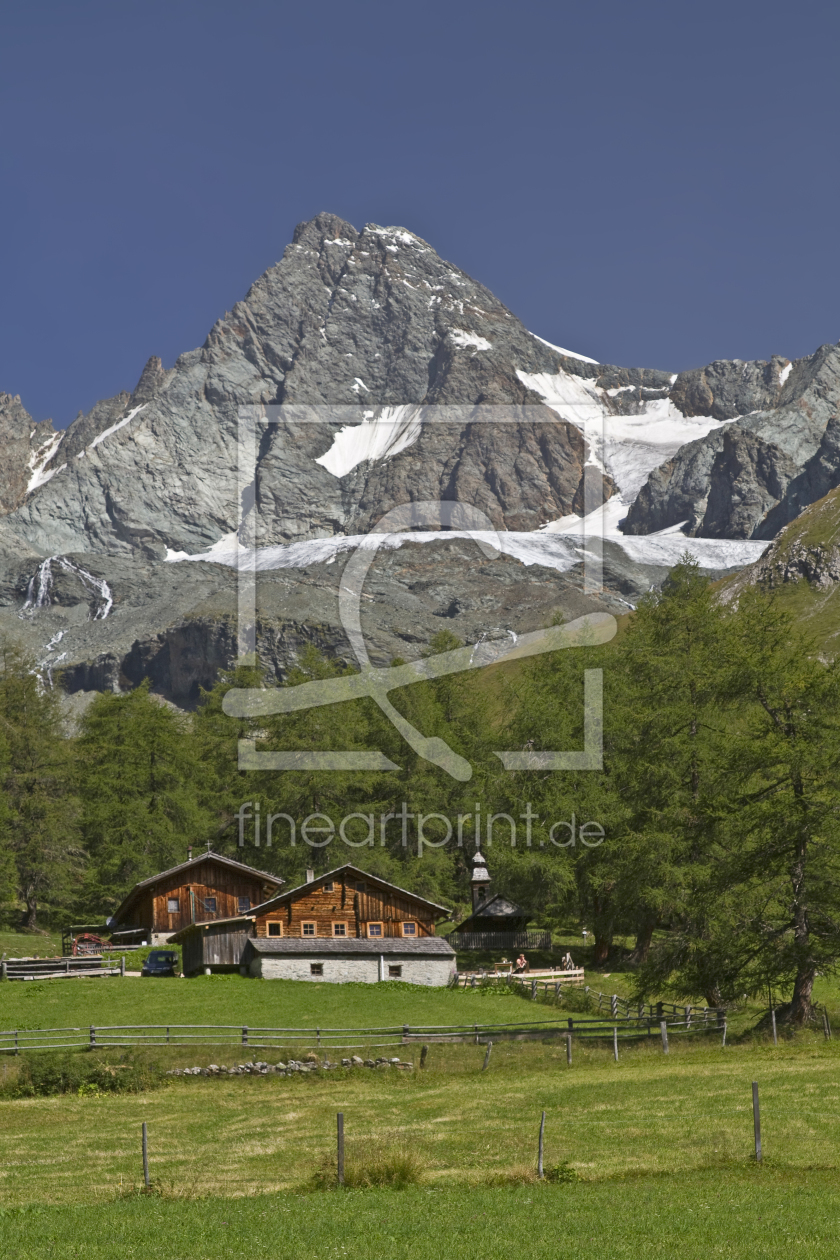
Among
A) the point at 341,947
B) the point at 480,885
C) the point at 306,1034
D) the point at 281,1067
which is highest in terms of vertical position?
the point at 480,885

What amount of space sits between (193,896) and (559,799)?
19.8 meters

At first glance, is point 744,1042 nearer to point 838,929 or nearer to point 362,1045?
point 838,929

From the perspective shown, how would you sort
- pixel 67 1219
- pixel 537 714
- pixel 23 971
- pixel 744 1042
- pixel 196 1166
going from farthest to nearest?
1. pixel 537 714
2. pixel 23 971
3. pixel 744 1042
4. pixel 196 1166
5. pixel 67 1219

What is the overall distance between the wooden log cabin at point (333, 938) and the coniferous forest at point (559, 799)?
16.0 ft

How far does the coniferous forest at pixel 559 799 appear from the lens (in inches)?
1469

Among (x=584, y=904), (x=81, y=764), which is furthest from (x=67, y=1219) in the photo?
(x=81, y=764)

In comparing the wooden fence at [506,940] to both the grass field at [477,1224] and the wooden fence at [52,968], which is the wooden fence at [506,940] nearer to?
the wooden fence at [52,968]

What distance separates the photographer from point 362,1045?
35.5m

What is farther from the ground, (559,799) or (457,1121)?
(559,799)

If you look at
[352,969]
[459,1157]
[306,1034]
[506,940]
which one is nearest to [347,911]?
[352,969]

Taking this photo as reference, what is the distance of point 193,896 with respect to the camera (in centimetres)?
6000

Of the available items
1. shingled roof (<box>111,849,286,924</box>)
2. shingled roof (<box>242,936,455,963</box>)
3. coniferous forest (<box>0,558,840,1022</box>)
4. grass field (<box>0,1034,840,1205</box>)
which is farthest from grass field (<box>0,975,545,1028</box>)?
shingled roof (<box>111,849,286,924</box>)

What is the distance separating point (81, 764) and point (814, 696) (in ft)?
159

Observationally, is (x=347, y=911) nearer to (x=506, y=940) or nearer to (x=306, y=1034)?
(x=506, y=940)
